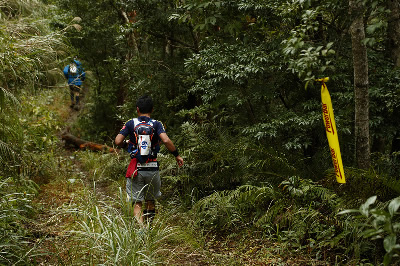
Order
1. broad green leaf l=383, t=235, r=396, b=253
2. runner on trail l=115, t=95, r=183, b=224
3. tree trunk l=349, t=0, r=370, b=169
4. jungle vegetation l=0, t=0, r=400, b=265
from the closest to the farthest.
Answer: broad green leaf l=383, t=235, r=396, b=253 < jungle vegetation l=0, t=0, r=400, b=265 < tree trunk l=349, t=0, r=370, b=169 < runner on trail l=115, t=95, r=183, b=224

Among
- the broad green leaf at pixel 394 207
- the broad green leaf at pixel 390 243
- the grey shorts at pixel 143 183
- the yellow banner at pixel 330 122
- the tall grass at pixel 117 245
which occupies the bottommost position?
the tall grass at pixel 117 245

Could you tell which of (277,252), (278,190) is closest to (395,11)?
(278,190)

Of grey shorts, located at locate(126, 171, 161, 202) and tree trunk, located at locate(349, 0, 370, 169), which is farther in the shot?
grey shorts, located at locate(126, 171, 161, 202)

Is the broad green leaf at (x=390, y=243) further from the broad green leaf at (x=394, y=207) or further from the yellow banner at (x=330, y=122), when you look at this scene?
the yellow banner at (x=330, y=122)

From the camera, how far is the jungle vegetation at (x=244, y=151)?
405 cm

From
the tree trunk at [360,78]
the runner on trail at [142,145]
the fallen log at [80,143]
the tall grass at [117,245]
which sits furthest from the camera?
the fallen log at [80,143]

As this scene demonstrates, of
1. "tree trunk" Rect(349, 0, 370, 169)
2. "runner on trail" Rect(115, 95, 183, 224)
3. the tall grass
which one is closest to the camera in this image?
the tall grass

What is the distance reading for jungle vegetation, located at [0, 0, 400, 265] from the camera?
405 cm

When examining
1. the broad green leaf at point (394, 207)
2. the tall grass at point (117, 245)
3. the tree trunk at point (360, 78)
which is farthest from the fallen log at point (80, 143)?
the broad green leaf at point (394, 207)

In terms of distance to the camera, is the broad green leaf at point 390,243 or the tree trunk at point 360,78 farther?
the tree trunk at point 360,78

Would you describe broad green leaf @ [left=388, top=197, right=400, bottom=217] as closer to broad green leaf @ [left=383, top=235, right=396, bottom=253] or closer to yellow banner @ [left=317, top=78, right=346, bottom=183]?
broad green leaf @ [left=383, top=235, right=396, bottom=253]

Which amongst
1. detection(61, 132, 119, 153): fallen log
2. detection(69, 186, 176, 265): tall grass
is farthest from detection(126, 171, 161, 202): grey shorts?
detection(61, 132, 119, 153): fallen log

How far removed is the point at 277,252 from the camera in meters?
4.46

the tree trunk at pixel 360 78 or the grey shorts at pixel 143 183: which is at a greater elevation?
the tree trunk at pixel 360 78
